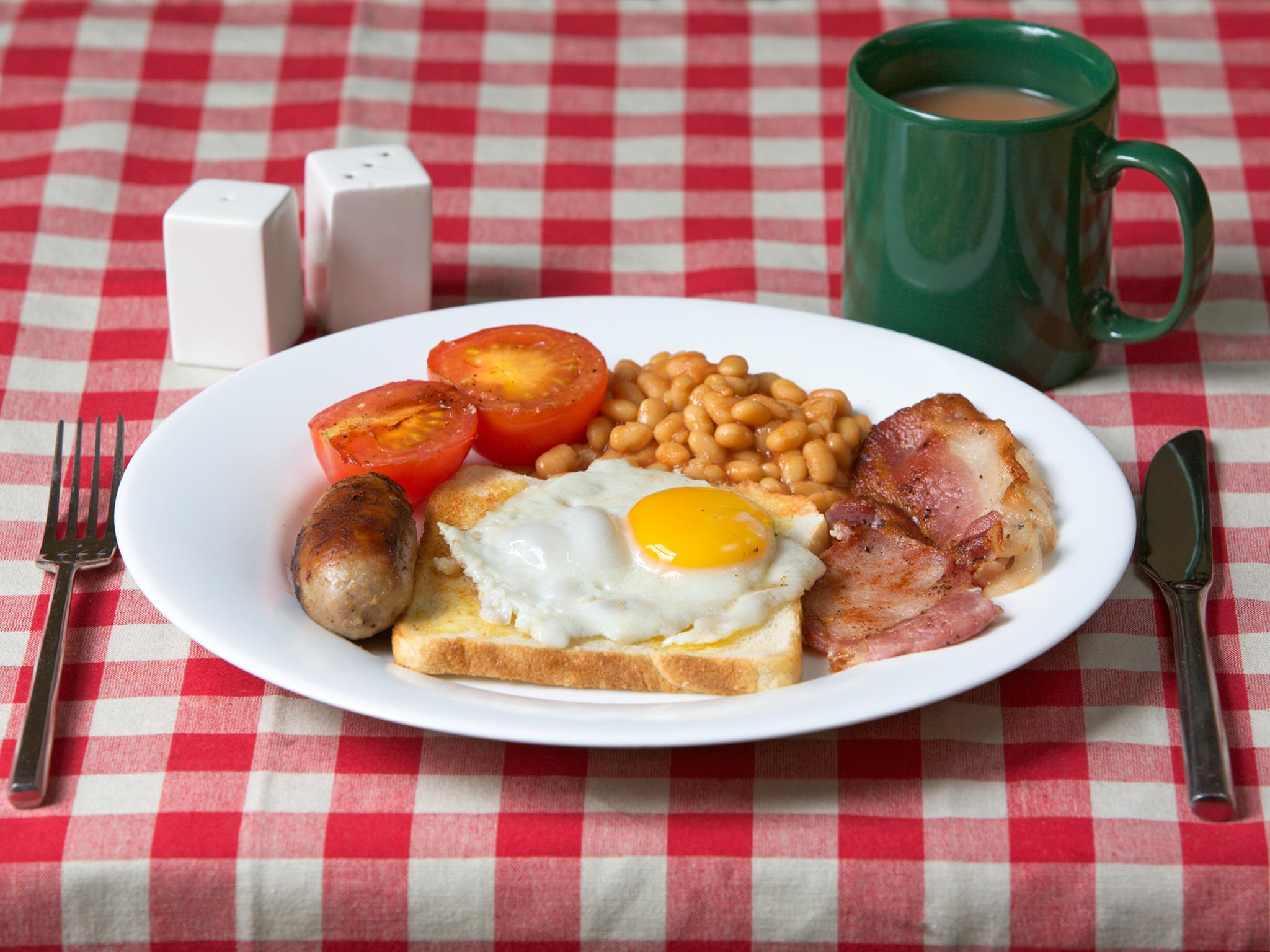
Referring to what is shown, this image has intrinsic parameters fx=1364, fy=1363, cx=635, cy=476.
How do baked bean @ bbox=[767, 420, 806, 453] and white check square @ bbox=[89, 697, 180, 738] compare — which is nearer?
white check square @ bbox=[89, 697, 180, 738]

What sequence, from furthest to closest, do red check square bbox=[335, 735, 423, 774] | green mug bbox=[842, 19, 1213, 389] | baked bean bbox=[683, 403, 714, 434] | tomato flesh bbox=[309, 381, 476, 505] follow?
1. green mug bbox=[842, 19, 1213, 389]
2. baked bean bbox=[683, 403, 714, 434]
3. tomato flesh bbox=[309, 381, 476, 505]
4. red check square bbox=[335, 735, 423, 774]

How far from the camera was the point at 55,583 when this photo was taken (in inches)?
99.1

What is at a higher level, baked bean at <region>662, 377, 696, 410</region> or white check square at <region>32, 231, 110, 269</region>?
baked bean at <region>662, 377, 696, 410</region>

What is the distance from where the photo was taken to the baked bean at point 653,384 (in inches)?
115

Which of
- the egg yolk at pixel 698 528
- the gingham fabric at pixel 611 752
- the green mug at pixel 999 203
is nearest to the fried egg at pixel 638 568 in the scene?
the egg yolk at pixel 698 528

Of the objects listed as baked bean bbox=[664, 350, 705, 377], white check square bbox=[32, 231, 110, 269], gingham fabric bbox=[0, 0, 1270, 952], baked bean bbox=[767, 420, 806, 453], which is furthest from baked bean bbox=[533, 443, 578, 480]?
white check square bbox=[32, 231, 110, 269]

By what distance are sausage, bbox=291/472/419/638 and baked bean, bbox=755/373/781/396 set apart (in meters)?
0.94

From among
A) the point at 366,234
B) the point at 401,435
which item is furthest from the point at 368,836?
the point at 366,234

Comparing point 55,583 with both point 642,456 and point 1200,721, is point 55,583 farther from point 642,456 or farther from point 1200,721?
point 1200,721

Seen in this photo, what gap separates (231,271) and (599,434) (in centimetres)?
97

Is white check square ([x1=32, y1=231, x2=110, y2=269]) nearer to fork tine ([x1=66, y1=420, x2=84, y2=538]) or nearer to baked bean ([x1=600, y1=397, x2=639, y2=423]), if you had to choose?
fork tine ([x1=66, y1=420, x2=84, y2=538])

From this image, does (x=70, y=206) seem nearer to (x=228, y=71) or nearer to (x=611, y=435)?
(x=228, y=71)

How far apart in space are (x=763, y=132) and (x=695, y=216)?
0.51m

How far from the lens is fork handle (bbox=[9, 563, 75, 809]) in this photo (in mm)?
2096
